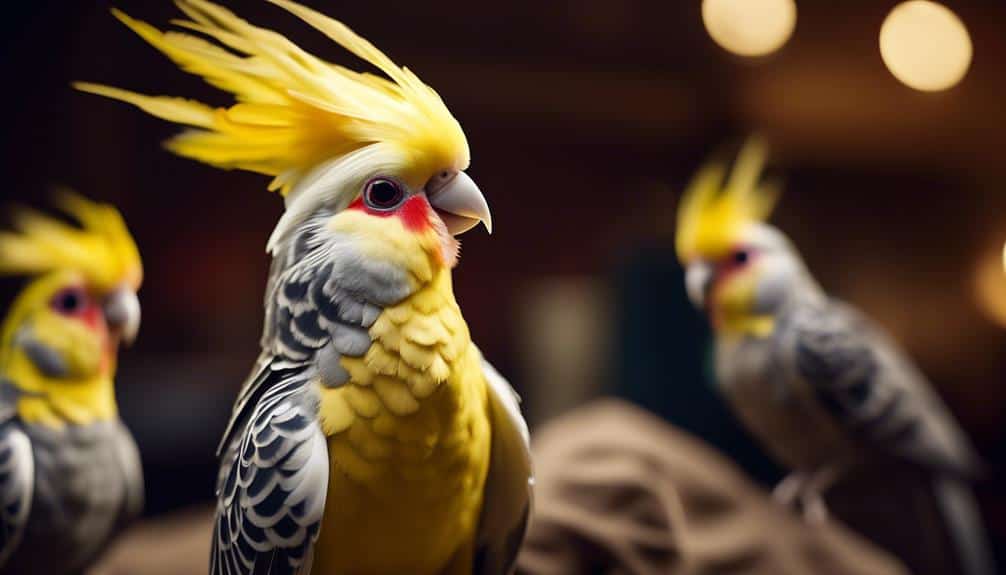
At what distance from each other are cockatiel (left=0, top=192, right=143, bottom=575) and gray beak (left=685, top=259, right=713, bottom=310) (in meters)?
0.89

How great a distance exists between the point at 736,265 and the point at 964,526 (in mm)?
603

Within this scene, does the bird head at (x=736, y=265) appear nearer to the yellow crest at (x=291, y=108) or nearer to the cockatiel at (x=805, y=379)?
the cockatiel at (x=805, y=379)

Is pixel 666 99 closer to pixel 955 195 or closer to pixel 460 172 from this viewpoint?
pixel 955 195

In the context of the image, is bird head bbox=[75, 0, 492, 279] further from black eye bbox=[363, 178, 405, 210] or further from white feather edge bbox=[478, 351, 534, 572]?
white feather edge bbox=[478, 351, 534, 572]

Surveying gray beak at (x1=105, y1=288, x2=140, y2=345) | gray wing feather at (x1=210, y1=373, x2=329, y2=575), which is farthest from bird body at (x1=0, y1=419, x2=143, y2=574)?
gray wing feather at (x1=210, y1=373, x2=329, y2=575)

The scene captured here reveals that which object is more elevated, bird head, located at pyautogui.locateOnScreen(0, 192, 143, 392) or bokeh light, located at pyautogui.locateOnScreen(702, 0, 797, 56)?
bokeh light, located at pyautogui.locateOnScreen(702, 0, 797, 56)

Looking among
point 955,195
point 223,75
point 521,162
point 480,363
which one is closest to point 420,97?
point 223,75

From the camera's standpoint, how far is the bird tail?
4.64 feet

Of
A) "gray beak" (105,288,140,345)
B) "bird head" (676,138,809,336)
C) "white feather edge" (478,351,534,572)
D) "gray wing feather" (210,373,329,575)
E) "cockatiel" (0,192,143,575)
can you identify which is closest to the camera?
"gray wing feather" (210,373,329,575)

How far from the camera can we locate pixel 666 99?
171cm

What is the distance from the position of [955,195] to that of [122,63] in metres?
1.42

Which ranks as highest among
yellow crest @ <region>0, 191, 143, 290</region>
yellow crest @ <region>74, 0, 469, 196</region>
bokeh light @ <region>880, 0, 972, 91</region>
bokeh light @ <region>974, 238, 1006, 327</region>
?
bokeh light @ <region>880, 0, 972, 91</region>

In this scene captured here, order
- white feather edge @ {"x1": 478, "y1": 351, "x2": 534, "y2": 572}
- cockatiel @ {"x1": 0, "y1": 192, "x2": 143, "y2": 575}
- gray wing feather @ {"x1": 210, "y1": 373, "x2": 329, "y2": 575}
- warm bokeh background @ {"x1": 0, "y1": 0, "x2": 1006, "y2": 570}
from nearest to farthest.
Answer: gray wing feather @ {"x1": 210, "y1": 373, "x2": 329, "y2": 575}, white feather edge @ {"x1": 478, "y1": 351, "x2": 534, "y2": 572}, cockatiel @ {"x1": 0, "y1": 192, "x2": 143, "y2": 575}, warm bokeh background @ {"x1": 0, "y1": 0, "x2": 1006, "y2": 570}

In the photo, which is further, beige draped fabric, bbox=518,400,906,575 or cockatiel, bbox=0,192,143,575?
beige draped fabric, bbox=518,400,906,575
